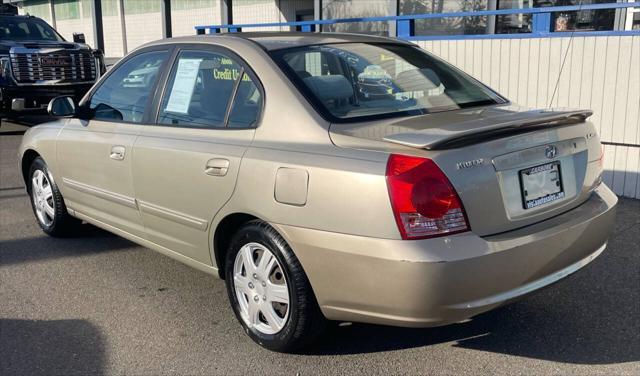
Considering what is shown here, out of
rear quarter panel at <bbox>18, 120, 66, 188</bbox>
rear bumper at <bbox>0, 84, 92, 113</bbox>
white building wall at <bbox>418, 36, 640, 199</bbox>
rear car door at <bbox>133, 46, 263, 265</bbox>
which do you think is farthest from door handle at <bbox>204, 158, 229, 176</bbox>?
rear bumper at <bbox>0, 84, 92, 113</bbox>

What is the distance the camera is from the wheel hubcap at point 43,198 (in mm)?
5344

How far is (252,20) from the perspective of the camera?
644 inches

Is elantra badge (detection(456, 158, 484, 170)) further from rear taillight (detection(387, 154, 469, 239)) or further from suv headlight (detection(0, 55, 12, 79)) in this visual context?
suv headlight (detection(0, 55, 12, 79))

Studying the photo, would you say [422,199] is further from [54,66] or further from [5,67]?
[54,66]

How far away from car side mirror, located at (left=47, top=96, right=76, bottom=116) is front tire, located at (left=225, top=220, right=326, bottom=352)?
2106 mm

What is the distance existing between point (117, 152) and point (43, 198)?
5.20 ft

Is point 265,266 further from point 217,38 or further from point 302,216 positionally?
point 217,38

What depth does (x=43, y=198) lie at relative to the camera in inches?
213

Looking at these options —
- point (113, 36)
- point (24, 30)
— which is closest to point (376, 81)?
point (24, 30)

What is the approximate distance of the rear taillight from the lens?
2.70 metres

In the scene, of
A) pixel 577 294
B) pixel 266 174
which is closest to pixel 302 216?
pixel 266 174

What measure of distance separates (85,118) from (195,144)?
1526 millimetres

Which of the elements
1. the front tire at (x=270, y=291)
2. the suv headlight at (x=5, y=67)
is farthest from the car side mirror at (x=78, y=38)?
the front tire at (x=270, y=291)

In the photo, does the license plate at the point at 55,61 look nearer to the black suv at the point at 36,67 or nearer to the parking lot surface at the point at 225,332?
the black suv at the point at 36,67
